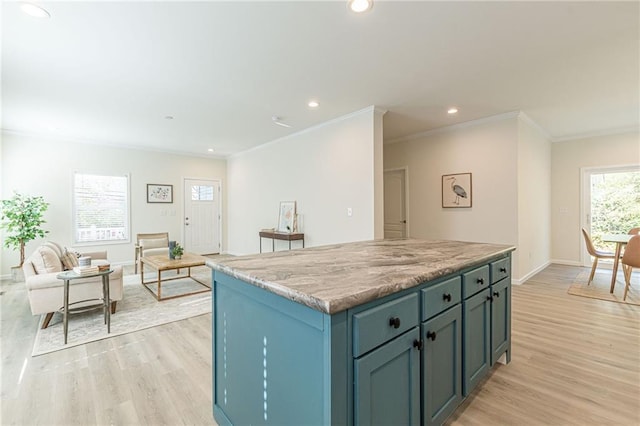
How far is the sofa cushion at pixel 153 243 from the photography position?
5294 millimetres

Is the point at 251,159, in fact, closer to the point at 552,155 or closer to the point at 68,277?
the point at 68,277

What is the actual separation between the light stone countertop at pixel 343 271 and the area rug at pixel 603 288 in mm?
3107

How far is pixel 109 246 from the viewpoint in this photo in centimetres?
611

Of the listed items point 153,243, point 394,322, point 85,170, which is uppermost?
point 85,170

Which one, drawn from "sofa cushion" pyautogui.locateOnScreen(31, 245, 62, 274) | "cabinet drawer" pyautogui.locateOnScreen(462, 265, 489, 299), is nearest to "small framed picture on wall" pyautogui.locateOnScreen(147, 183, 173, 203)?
"sofa cushion" pyautogui.locateOnScreen(31, 245, 62, 274)

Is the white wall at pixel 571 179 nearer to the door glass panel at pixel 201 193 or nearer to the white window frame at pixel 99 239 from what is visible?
the door glass panel at pixel 201 193

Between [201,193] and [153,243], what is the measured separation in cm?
Result: 232

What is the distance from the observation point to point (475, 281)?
5.77 ft

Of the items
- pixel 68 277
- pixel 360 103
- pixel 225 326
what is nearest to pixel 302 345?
pixel 225 326

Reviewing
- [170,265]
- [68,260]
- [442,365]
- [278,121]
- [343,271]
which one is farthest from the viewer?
[278,121]

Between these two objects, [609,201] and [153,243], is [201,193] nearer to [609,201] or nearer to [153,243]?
[153,243]

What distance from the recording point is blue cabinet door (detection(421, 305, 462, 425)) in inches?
52.6

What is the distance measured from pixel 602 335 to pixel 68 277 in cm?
494

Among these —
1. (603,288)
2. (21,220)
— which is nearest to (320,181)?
(603,288)
